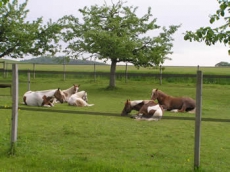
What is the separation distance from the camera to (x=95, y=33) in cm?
2134

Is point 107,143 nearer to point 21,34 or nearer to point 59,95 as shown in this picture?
point 59,95

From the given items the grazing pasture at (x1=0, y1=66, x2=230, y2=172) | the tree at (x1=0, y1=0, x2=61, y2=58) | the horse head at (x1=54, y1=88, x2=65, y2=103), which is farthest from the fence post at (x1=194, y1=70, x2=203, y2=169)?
the tree at (x1=0, y1=0, x2=61, y2=58)

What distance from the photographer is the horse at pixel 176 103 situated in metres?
13.4

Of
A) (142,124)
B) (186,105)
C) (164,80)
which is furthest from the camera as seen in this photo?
(164,80)

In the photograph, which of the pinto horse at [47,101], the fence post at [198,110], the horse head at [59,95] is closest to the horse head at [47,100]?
the pinto horse at [47,101]

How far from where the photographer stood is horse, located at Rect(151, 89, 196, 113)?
1344cm

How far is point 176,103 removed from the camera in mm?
13719

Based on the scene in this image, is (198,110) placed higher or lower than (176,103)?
higher

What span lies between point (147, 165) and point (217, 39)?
7.67 ft

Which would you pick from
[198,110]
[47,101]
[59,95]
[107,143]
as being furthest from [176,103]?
[198,110]

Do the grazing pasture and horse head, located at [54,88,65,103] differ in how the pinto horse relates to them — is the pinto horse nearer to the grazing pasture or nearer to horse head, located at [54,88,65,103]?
horse head, located at [54,88,65,103]

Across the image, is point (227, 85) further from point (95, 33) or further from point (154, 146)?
point (154, 146)

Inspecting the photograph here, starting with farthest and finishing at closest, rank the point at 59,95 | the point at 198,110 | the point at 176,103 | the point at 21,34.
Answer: the point at 21,34
the point at 59,95
the point at 176,103
the point at 198,110

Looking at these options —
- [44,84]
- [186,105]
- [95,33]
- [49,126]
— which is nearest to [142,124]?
[49,126]
